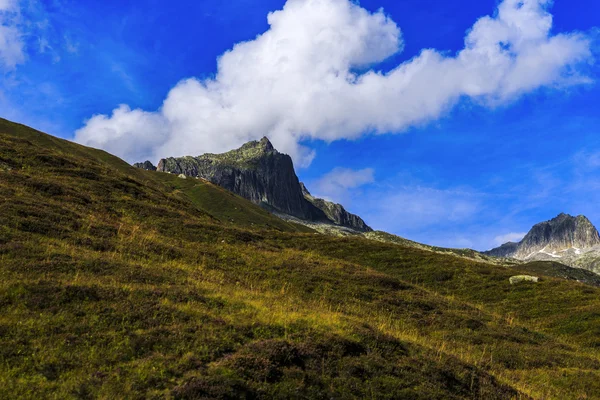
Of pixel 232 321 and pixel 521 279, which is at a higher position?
pixel 521 279

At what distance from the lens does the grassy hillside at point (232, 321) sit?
12.3 metres

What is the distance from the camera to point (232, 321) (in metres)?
16.0

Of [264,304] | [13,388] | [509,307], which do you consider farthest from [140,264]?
[509,307]

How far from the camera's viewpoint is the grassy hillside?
12328 mm

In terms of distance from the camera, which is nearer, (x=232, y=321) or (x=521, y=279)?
(x=232, y=321)

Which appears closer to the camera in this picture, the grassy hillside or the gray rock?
the grassy hillside

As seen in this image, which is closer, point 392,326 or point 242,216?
point 392,326

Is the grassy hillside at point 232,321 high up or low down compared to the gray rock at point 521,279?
down

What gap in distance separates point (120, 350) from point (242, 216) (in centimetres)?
8317

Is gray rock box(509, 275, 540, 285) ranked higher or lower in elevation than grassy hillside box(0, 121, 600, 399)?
higher

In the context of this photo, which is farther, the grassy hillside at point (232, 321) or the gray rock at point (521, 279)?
the gray rock at point (521, 279)

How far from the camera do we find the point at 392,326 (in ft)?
78.3

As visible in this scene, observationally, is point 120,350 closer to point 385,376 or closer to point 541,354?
point 385,376

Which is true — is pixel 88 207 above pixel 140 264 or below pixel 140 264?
above
